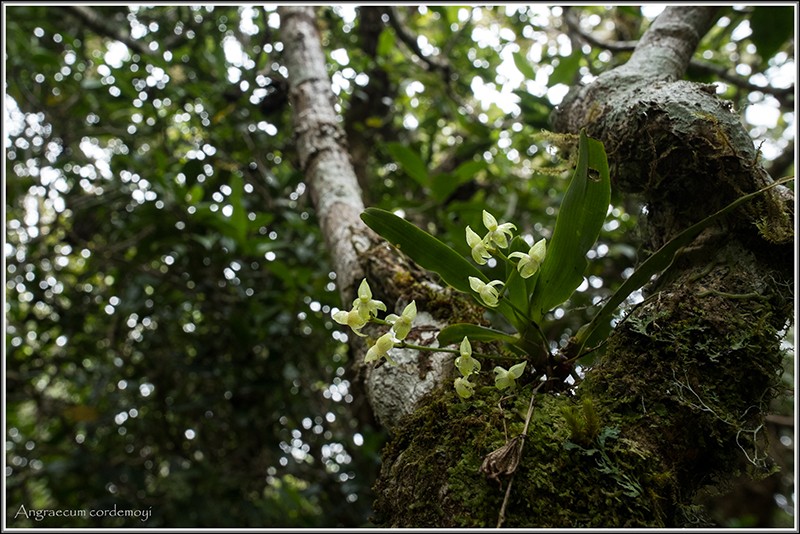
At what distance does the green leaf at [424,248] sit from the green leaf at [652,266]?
0.53 feet

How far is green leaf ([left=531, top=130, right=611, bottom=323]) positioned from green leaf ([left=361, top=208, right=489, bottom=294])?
0.09m

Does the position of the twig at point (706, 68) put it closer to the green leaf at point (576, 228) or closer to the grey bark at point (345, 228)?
the grey bark at point (345, 228)

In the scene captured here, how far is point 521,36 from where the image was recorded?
8.66ft

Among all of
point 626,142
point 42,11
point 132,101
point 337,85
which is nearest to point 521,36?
point 337,85

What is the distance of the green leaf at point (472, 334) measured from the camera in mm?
740

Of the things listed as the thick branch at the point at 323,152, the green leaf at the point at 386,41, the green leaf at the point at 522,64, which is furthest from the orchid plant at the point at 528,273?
the green leaf at the point at 386,41

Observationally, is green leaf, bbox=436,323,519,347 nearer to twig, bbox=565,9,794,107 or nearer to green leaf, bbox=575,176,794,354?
green leaf, bbox=575,176,794,354

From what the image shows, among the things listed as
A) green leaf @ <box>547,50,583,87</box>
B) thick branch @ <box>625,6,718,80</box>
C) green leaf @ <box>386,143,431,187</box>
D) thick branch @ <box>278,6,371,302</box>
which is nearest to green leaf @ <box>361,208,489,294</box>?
thick branch @ <box>278,6,371,302</box>

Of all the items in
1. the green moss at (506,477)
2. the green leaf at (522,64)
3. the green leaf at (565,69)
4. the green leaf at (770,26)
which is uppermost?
the green leaf at (770,26)

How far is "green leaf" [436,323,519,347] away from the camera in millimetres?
740

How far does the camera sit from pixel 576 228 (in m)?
0.74

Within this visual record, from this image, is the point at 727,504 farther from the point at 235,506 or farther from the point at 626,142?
the point at 626,142

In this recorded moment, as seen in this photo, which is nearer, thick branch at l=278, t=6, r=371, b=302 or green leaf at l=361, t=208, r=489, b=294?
green leaf at l=361, t=208, r=489, b=294

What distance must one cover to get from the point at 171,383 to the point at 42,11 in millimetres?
1789
